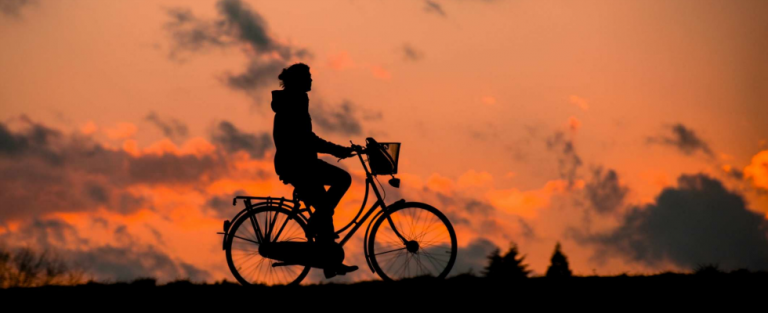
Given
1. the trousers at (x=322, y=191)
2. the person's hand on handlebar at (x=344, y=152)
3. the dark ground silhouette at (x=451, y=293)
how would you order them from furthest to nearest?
the person's hand on handlebar at (x=344, y=152)
the trousers at (x=322, y=191)
the dark ground silhouette at (x=451, y=293)

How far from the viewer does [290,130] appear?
9.69m

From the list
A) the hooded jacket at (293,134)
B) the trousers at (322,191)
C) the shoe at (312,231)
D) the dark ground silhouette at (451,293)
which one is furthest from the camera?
the shoe at (312,231)

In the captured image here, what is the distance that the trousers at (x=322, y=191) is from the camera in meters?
9.85

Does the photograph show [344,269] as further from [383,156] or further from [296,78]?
Answer: [296,78]

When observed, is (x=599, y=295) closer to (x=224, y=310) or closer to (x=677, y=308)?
(x=677, y=308)

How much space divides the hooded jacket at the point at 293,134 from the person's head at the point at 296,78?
0.07m

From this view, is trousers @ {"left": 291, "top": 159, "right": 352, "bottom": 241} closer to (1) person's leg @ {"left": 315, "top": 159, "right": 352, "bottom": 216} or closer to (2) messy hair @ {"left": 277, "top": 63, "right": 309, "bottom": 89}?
(1) person's leg @ {"left": 315, "top": 159, "right": 352, "bottom": 216}

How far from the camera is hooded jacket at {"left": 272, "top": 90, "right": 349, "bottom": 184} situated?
968 cm

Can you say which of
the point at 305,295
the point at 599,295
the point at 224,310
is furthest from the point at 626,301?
the point at 224,310

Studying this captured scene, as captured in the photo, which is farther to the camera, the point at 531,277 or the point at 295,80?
the point at 531,277

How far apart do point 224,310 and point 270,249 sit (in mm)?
1792

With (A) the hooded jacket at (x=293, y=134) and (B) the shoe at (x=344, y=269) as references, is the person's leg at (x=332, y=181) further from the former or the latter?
(B) the shoe at (x=344, y=269)

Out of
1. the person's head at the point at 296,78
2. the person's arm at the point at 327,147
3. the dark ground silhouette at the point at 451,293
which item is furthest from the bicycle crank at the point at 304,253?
the person's head at the point at 296,78

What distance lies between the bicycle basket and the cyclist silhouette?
0.25 meters
